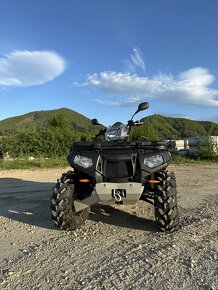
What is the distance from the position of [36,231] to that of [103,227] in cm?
96

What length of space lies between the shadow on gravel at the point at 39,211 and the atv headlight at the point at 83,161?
3.61 ft

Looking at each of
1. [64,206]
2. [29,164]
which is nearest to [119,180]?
[64,206]

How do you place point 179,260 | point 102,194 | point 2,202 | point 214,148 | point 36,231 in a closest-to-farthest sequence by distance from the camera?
1. point 179,260
2. point 102,194
3. point 36,231
4. point 2,202
5. point 214,148

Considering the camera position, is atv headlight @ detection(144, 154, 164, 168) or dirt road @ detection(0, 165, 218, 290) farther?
atv headlight @ detection(144, 154, 164, 168)

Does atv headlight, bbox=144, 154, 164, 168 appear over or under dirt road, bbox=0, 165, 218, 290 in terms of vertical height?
over

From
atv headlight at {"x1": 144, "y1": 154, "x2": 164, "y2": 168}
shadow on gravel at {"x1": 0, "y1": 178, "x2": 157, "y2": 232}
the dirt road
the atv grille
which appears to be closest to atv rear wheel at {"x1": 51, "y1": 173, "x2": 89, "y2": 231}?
the dirt road

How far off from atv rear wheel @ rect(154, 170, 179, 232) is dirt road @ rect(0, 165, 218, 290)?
0.15 metres

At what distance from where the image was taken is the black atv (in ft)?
17.1

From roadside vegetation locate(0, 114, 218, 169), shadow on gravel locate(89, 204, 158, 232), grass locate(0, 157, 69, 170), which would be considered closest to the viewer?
shadow on gravel locate(89, 204, 158, 232)

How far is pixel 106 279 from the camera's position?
3.70 metres

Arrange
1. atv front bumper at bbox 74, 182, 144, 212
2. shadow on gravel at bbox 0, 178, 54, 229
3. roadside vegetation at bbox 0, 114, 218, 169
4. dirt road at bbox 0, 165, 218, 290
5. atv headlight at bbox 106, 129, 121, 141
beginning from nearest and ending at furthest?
dirt road at bbox 0, 165, 218, 290, atv front bumper at bbox 74, 182, 144, 212, atv headlight at bbox 106, 129, 121, 141, shadow on gravel at bbox 0, 178, 54, 229, roadside vegetation at bbox 0, 114, 218, 169

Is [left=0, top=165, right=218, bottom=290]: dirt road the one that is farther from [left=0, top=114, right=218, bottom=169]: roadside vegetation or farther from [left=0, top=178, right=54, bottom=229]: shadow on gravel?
[left=0, top=114, right=218, bottom=169]: roadside vegetation

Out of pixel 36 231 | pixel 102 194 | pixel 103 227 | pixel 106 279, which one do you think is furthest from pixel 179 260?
pixel 36 231

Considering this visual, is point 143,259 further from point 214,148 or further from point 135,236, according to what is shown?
point 214,148
